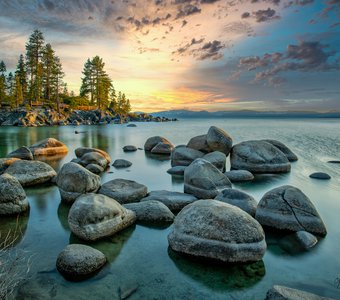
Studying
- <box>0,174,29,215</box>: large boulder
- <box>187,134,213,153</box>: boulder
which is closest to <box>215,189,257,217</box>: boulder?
<box>0,174,29,215</box>: large boulder

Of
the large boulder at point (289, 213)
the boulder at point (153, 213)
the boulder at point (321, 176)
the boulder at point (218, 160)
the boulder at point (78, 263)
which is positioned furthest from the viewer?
the boulder at point (218, 160)

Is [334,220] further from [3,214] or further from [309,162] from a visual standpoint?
[309,162]

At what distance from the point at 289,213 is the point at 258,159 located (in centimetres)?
865

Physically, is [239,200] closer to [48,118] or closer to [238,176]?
[238,176]

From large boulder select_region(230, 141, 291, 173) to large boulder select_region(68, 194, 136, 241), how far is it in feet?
34.8

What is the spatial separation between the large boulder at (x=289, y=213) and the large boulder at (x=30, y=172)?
9483mm

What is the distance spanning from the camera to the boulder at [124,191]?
986 centimetres

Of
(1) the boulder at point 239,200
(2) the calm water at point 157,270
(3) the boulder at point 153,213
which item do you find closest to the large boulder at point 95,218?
(2) the calm water at point 157,270

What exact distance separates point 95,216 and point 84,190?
3124 mm

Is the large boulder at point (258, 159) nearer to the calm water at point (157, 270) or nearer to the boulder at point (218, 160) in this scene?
the boulder at point (218, 160)

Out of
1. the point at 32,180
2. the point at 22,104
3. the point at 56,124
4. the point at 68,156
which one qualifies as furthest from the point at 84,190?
the point at 22,104

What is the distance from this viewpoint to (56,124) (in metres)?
66.2

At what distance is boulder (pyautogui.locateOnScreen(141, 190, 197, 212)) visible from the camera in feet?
31.0

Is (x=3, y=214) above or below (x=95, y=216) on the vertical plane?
below
